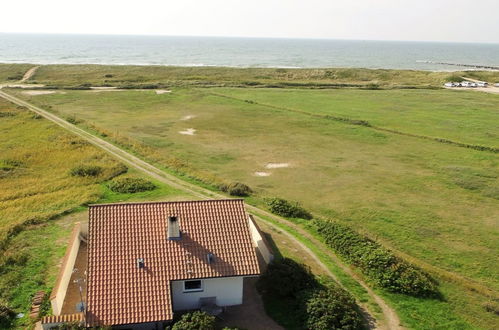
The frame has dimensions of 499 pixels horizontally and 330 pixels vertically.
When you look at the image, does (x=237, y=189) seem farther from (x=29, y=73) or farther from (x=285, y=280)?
(x=29, y=73)

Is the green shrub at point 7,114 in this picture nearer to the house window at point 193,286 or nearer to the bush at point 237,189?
the bush at point 237,189

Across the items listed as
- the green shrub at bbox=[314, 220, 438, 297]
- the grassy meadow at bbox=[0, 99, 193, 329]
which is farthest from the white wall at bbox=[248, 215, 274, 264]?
the grassy meadow at bbox=[0, 99, 193, 329]

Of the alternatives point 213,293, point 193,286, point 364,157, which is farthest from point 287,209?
point 364,157

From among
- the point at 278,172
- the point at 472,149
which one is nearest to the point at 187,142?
the point at 278,172

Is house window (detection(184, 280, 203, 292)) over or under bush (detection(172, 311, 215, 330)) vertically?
over

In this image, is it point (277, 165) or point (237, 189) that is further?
point (277, 165)

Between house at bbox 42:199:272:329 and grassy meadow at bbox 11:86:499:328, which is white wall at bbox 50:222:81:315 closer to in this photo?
house at bbox 42:199:272:329
